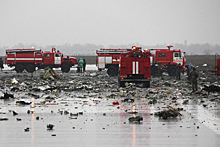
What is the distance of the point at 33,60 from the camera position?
39.4 metres

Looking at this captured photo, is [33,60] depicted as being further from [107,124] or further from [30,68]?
[107,124]

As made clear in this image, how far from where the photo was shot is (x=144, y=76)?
20.8 m

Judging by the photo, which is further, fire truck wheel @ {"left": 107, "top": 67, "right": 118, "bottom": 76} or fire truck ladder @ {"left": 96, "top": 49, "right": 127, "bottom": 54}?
fire truck ladder @ {"left": 96, "top": 49, "right": 127, "bottom": 54}

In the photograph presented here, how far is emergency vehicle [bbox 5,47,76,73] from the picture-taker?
129 feet

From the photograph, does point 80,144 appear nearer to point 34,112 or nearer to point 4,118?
point 4,118

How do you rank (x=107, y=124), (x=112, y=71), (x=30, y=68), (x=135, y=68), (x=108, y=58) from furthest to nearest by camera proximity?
(x=30, y=68) → (x=108, y=58) → (x=112, y=71) → (x=135, y=68) → (x=107, y=124)

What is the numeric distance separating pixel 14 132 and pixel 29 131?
34 centimetres

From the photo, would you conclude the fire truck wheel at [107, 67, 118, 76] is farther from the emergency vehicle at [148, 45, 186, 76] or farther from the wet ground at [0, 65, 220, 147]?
the wet ground at [0, 65, 220, 147]

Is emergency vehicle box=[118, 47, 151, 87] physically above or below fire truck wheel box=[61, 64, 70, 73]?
above

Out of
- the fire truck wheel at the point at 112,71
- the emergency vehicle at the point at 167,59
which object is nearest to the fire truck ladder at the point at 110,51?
the fire truck wheel at the point at 112,71

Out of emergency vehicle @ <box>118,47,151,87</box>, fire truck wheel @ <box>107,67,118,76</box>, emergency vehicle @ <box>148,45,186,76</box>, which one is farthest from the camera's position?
fire truck wheel @ <box>107,67,118,76</box>

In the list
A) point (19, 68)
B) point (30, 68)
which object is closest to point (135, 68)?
point (30, 68)

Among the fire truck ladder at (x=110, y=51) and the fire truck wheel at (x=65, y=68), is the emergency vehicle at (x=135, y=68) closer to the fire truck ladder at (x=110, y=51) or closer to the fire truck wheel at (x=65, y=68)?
the fire truck ladder at (x=110, y=51)

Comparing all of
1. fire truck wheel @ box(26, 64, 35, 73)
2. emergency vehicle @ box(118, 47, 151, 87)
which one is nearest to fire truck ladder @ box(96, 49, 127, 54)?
fire truck wheel @ box(26, 64, 35, 73)
